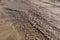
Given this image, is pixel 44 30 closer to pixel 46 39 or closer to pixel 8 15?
pixel 46 39

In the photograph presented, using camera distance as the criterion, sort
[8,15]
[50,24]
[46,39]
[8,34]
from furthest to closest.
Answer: [8,15] < [50,24] < [8,34] < [46,39]

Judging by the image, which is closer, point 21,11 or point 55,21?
point 55,21

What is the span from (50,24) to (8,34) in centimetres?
46

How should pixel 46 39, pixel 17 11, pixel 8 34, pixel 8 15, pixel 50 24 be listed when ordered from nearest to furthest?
1. pixel 46 39
2. pixel 8 34
3. pixel 50 24
4. pixel 8 15
5. pixel 17 11

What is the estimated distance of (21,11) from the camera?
1.54 meters

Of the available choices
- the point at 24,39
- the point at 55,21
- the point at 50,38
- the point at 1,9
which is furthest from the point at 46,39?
the point at 1,9

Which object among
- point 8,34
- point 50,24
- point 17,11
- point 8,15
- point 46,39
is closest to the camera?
point 46,39

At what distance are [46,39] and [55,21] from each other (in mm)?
351

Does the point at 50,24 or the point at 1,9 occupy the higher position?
the point at 50,24

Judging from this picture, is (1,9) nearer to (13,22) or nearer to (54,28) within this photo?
(13,22)

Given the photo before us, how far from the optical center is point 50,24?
1165mm

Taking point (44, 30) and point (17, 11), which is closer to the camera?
point (44, 30)

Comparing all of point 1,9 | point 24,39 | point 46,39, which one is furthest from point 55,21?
point 1,9

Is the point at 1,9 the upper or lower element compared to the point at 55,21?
lower
